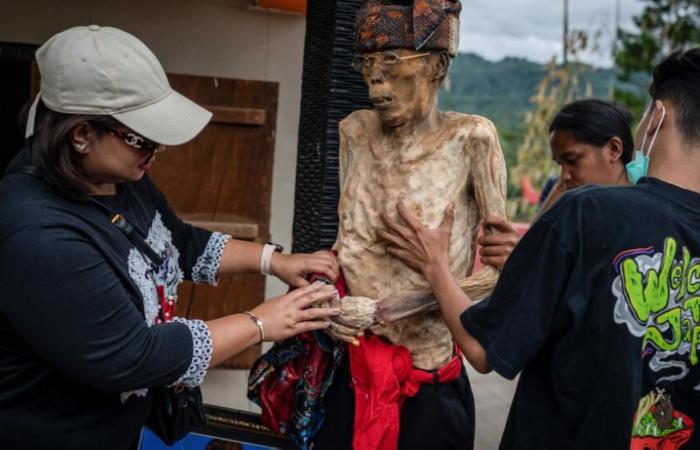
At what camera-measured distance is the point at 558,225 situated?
151 cm

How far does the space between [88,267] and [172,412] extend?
0.58m

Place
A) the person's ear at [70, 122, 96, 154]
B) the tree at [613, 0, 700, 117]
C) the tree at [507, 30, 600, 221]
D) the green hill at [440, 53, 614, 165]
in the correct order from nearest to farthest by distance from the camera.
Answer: the person's ear at [70, 122, 96, 154]
the tree at [507, 30, 600, 221]
the tree at [613, 0, 700, 117]
the green hill at [440, 53, 614, 165]

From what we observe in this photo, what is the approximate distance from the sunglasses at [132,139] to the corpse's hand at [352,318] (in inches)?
26.0

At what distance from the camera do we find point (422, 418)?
2010 millimetres

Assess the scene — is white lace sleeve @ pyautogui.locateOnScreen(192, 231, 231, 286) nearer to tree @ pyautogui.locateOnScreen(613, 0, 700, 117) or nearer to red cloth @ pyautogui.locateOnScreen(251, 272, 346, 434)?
red cloth @ pyautogui.locateOnScreen(251, 272, 346, 434)

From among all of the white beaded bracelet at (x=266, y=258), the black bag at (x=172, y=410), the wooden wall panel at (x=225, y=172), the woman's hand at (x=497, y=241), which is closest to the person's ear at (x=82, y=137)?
the black bag at (x=172, y=410)

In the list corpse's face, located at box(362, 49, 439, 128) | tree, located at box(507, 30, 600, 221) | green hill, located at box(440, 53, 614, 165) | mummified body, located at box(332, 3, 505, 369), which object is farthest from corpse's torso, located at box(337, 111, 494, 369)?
green hill, located at box(440, 53, 614, 165)

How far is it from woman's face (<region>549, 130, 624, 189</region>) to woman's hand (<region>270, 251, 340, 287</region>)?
130 cm

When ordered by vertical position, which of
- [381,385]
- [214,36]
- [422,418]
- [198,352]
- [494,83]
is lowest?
[422,418]

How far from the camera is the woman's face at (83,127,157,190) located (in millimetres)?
1612

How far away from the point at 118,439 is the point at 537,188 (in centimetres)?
656

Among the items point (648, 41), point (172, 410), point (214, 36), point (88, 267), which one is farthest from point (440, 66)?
point (648, 41)

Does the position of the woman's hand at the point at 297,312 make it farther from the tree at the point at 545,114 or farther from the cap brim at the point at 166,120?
the tree at the point at 545,114

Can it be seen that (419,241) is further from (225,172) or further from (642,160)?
(225,172)
